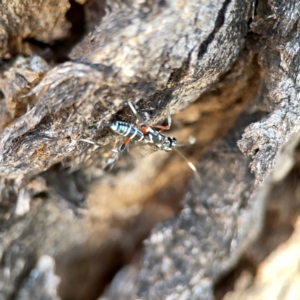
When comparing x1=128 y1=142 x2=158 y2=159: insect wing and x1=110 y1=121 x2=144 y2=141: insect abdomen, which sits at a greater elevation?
x1=110 y1=121 x2=144 y2=141: insect abdomen

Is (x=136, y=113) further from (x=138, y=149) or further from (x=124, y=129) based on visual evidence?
(x=138, y=149)

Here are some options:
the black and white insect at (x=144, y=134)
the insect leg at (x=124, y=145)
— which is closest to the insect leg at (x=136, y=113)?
the black and white insect at (x=144, y=134)

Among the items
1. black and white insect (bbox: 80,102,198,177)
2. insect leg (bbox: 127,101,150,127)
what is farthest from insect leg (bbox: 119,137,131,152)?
insect leg (bbox: 127,101,150,127)

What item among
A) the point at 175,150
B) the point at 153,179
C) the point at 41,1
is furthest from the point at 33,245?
the point at 41,1

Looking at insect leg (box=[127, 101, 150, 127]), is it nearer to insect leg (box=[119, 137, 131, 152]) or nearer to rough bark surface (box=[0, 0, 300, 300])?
rough bark surface (box=[0, 0, 300, 300])

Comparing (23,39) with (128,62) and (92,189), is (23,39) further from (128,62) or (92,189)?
(92,189)

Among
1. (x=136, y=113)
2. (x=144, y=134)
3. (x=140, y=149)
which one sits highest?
(x=136, y=113)

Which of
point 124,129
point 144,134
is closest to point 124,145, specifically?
point 144,134
